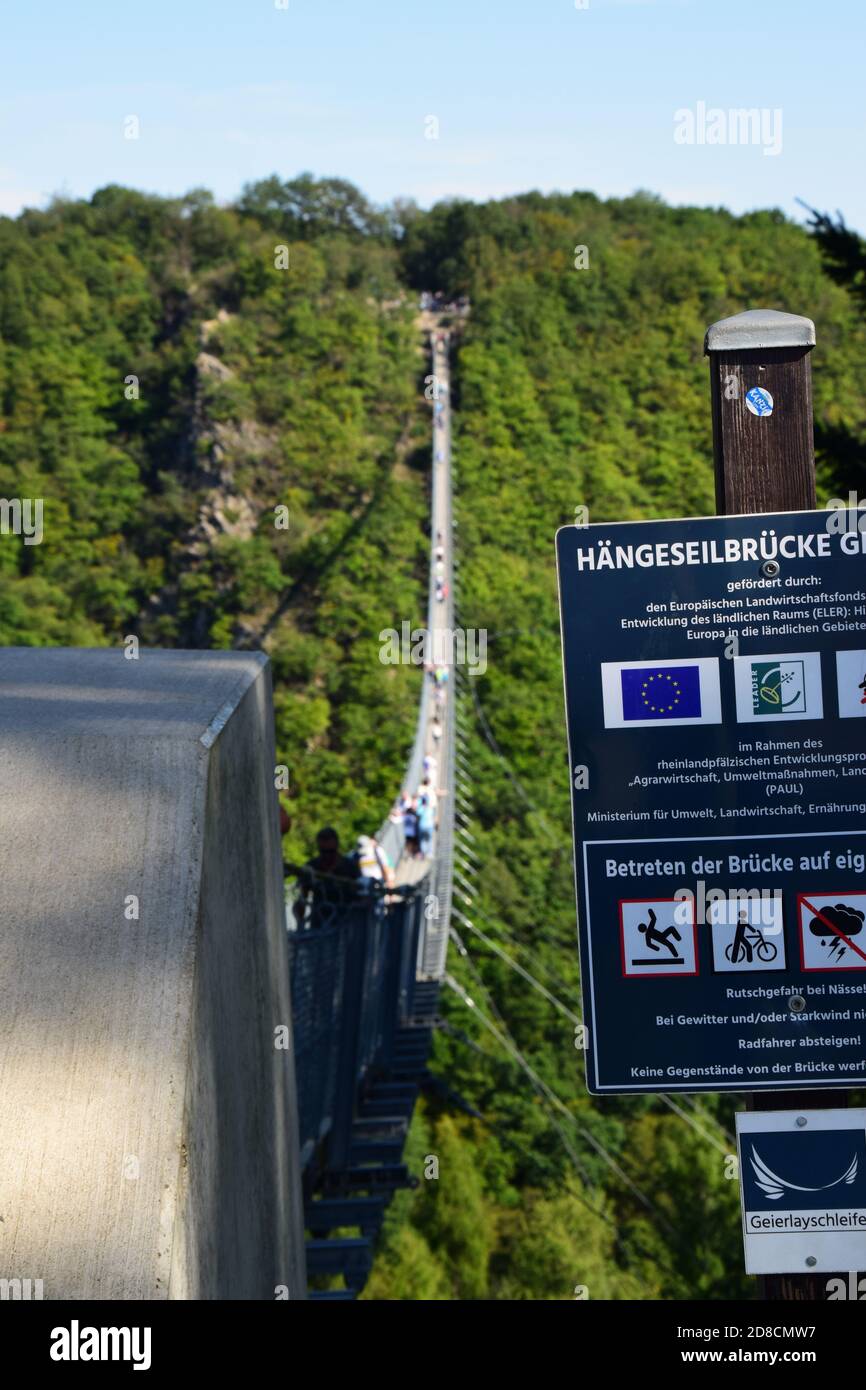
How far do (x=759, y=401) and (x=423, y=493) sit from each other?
42055 millimetres

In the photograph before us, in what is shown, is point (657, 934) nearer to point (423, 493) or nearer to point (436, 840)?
point (436, 840)

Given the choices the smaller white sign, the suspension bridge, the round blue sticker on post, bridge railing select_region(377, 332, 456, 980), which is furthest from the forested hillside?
the round blue sticker on post

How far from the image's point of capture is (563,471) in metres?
44.5

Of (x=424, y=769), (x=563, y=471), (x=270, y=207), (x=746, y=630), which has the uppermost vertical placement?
(x=270, y=207)

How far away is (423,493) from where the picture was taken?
4328cm

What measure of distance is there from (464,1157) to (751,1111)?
80.0 ft

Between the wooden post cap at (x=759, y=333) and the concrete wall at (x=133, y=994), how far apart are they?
633 millimetres

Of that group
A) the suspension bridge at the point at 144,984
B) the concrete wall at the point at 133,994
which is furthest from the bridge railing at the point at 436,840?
the concrete wall at the point at 133,994

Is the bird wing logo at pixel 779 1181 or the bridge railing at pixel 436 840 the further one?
the bridge railing at pixel 436 840

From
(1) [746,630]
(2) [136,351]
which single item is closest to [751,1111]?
(1) [746,630]

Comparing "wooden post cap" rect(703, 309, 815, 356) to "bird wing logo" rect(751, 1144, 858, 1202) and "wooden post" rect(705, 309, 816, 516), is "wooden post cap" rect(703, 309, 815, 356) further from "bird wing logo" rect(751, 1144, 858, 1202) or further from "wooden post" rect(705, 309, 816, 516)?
"bird wing logo" rect(751, 1144, 858, 1202)

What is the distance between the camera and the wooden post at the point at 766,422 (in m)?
1.53

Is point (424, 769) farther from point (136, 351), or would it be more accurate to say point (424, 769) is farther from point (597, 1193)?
point (136, 351)

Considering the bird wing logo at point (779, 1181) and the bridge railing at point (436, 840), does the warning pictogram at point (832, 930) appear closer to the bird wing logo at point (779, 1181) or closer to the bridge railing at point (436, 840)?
the bird wing logo at point (779, 1181)
